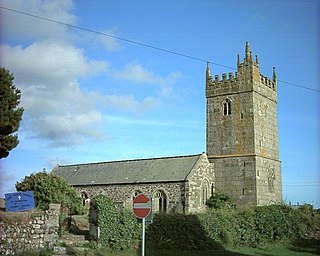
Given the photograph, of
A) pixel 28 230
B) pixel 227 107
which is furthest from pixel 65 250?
pixel 227 107

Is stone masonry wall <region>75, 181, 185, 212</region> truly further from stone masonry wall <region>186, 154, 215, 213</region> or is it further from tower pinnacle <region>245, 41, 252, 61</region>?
tower pinnacle <region>245, 41, 252, 61</region>

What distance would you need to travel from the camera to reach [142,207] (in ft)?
45.1

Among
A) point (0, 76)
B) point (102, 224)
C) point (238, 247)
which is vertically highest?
point (0, 76)

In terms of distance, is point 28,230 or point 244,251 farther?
point 244,251

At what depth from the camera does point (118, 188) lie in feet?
141

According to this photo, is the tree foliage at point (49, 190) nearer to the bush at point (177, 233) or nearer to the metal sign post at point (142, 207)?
the bush at point (177, 233)

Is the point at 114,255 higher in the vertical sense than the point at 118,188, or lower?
lower

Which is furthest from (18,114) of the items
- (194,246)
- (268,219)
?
(268,219)

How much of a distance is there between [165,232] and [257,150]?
21.0 m

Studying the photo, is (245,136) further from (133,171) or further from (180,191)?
(133,171)

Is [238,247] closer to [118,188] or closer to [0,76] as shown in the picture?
[0,76]

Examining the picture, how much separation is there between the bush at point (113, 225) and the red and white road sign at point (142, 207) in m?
7.08

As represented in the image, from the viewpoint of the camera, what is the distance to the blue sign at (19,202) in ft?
63.6

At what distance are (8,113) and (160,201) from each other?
21.6 m
